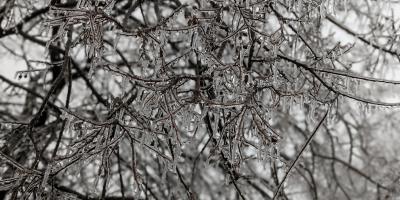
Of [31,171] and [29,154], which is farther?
[29,154]

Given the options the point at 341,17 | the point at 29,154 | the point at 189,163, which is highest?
the point at 341,17

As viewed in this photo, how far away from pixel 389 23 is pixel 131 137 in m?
2.41

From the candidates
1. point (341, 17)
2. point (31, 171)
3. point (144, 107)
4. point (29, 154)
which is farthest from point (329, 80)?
point (341, 17)

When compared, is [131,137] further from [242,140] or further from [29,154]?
[29,154]

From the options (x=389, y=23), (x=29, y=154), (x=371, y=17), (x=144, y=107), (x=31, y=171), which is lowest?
(x=31, y=171)

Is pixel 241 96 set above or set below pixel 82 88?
below

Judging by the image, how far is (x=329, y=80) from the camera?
2271mm

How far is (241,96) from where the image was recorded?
6.41 ft

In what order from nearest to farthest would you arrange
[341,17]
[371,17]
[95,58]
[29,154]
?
[95,58]
[29,154]
[371,17]
[341,17]

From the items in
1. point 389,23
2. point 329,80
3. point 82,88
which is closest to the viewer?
point 329,80

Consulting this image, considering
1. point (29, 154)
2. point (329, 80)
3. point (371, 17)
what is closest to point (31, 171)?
point (329, 80)

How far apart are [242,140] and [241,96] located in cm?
17

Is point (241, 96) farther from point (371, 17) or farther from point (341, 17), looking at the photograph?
point (341, 17)

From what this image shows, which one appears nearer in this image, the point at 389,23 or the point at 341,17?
the point at 389,23
